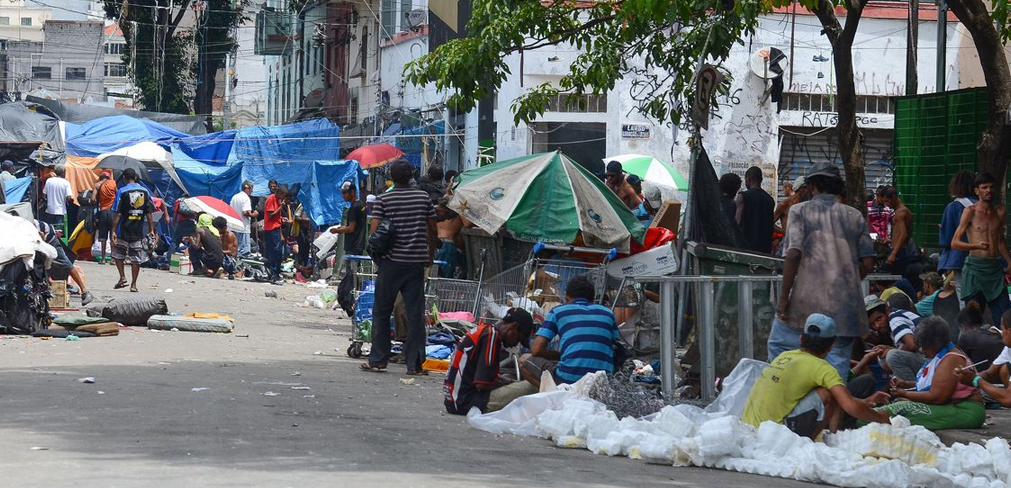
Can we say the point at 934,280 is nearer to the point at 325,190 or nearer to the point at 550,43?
the point at 550,43

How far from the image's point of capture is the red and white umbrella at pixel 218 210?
82.8 ft

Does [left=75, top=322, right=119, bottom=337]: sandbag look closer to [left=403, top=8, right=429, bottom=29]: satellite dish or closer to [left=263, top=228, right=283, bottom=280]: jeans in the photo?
[left=263, top=228, right=283, bottom=280]: jeans

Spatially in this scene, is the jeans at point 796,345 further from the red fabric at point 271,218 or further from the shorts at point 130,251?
the red fabric at point 271,218

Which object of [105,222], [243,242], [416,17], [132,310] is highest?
[416,17]

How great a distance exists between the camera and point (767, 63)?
27.5 m

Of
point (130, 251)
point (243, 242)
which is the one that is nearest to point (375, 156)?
point (243, 242)

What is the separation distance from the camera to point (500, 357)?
9.05m

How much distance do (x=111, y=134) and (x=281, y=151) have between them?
176 inches

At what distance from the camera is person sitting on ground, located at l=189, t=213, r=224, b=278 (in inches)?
945

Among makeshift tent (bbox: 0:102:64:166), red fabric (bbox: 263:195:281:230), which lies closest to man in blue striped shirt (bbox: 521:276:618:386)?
red fabric (bbox: 263:195:281:230)

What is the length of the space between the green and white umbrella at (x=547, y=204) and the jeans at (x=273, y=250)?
1248cm

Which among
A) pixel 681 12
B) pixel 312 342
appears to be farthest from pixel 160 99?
pixel 681 12

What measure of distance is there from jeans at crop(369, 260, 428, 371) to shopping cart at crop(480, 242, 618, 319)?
0.82m

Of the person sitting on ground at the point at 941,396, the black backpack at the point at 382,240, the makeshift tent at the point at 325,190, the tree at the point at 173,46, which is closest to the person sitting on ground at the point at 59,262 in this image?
the black backpack at the point at 382,240
